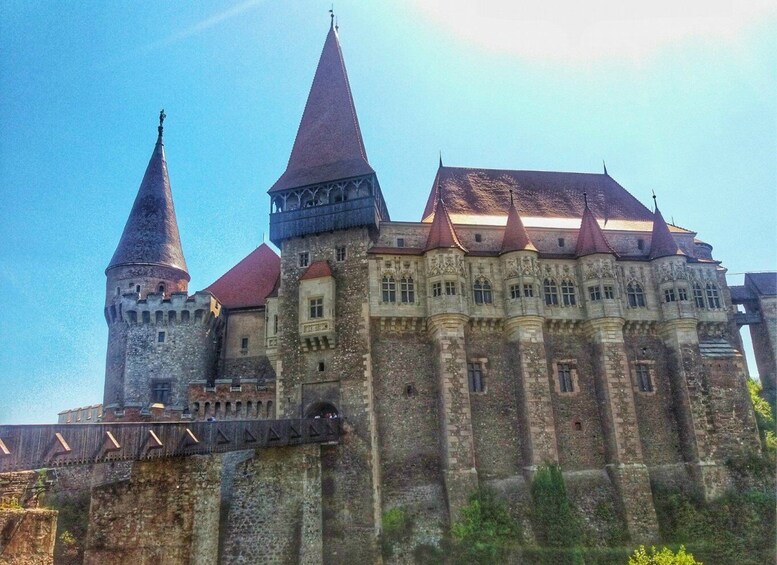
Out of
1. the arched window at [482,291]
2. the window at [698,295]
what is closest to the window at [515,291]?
the arched window at [482,291]

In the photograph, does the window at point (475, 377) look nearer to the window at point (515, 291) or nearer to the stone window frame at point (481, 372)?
the stone window frame at point (481, 372)

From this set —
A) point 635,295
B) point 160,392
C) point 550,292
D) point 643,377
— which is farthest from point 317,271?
point 643,377

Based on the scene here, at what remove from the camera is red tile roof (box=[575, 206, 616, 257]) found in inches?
1127

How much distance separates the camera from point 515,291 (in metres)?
27.4

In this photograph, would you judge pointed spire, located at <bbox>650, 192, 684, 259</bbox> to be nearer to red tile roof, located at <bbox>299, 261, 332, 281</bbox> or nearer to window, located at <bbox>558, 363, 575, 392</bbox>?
window, located at <bbox>558, 363, 575, 392</bbox>

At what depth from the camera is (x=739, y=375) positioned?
27.7 m

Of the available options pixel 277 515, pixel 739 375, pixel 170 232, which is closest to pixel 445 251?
pixel 277 515

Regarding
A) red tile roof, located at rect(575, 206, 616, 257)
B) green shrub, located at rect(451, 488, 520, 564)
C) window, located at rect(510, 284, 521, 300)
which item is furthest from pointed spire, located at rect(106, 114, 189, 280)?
red tile roof, located at rect(575, 206, 616, 257)

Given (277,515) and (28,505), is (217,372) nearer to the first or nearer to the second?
(277,515)

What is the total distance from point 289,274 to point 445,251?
768 cm

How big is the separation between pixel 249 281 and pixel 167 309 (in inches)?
200

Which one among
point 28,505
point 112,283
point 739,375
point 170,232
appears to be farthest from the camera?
point 170,232

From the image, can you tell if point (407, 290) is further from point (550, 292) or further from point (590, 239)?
point (590, 239)

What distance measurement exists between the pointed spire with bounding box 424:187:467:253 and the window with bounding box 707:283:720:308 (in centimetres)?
1241
